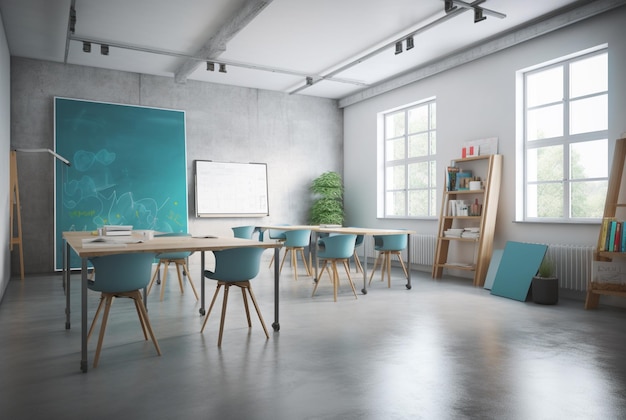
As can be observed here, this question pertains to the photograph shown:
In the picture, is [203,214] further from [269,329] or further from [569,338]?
[569,338]

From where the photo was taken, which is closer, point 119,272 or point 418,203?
point 119,272

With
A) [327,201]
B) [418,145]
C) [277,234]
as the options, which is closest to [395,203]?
[418,145]

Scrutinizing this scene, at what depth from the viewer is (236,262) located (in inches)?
154

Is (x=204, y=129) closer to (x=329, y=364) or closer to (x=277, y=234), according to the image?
(x=277, y=234)

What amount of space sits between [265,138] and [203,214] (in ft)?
7.13

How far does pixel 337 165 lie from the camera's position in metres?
11.2

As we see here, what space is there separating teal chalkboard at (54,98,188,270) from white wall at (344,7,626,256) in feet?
13.7

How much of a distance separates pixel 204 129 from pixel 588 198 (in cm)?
688

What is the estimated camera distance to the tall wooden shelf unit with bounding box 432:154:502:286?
23.0 feet

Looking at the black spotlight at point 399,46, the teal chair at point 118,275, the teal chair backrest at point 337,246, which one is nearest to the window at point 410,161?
the black spotlight at point 399,46

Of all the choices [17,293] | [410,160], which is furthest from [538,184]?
[17,293]

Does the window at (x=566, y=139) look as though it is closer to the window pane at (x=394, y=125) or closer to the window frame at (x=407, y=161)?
the window frame at (x=407, y=161)

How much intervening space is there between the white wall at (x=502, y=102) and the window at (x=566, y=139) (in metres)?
0.20

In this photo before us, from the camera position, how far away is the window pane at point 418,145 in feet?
29.6
